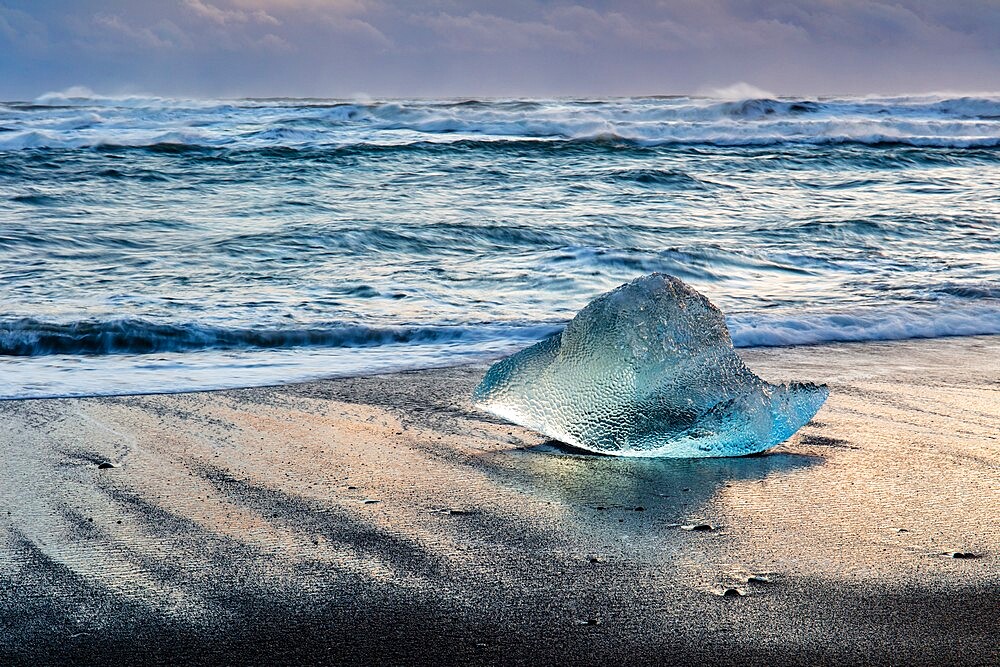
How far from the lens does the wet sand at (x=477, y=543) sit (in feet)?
6.33

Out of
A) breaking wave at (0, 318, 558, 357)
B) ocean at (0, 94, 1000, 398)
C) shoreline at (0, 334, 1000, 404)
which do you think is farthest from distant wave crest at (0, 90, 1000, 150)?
shoreline at (0, 334, 1000, 404)

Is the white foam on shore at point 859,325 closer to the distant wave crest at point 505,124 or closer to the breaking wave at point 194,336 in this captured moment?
the breaking wave at point 194,336

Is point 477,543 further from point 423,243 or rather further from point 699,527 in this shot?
point 423,243

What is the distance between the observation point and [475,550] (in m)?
2.38

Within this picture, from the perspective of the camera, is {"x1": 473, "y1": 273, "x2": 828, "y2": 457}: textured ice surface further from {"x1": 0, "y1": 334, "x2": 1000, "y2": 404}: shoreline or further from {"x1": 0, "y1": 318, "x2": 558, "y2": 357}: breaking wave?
{"x1": 0, "y1": 318, "x2": 558, "y2": 357}: breaking wave

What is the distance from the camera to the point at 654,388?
3098 millimetres

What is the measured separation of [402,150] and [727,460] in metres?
13.7

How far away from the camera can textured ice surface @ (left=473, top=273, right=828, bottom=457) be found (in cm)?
310

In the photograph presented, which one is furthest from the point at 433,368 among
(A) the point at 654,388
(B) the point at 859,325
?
(B) the point at 859,325

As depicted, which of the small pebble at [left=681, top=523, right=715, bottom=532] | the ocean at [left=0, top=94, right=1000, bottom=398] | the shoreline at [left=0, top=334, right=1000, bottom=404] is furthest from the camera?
the ocean at [left=0, top=94, right=1000, bottom=398]

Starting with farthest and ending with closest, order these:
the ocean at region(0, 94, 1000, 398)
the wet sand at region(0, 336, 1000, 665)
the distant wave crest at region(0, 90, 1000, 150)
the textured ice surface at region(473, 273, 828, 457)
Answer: the distant wave crest at region(0, 90, 1000, 150), the ocean at region(0, 94, 1000, 398), the textured ice surface at region(473, 273, 828, 457), the wet sand at region(0, 336, 1000, 665)

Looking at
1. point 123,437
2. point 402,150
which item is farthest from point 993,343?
point 402,150

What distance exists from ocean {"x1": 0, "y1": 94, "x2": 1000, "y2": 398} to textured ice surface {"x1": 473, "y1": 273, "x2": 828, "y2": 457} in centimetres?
176

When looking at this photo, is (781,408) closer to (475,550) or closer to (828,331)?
(475,550)
